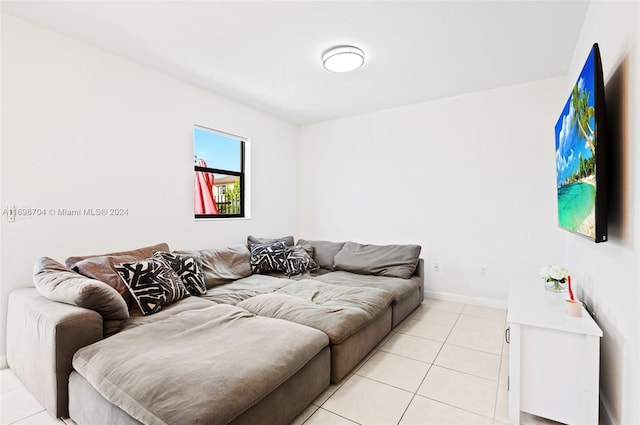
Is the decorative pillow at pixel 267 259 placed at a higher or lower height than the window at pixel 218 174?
lower

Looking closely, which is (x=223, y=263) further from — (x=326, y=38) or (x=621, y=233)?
(x=621, y=233)

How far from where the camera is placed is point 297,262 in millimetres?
3533

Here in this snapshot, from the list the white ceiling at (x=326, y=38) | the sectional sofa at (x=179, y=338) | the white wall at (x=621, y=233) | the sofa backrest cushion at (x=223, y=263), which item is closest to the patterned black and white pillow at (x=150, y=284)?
the sectional sofa at (x=179, y=338)

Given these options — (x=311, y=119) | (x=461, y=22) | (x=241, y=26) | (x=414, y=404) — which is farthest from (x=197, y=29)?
(x=414, y=404)

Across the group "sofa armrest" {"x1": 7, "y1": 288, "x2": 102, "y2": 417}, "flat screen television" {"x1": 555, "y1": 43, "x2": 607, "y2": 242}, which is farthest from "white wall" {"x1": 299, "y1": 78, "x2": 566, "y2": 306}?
"sofa armrest" {"x1": 7, "y1": 288, "x2": 102, "y2": 417}

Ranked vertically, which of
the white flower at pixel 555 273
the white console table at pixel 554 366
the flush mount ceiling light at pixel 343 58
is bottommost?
the white console table at pixel 554 366

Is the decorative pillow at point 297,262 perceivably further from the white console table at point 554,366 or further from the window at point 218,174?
the white console table at point 554,366

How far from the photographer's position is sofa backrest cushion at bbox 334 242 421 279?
3365 mm

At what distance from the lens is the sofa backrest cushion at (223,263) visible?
295 cm

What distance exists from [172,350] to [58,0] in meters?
2.31

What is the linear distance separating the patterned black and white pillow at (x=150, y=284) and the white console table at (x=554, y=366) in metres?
2.23

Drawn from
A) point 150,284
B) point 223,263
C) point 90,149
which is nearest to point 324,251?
point 223,263

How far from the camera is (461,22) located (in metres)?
2.22

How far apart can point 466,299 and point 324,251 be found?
5.81ft
